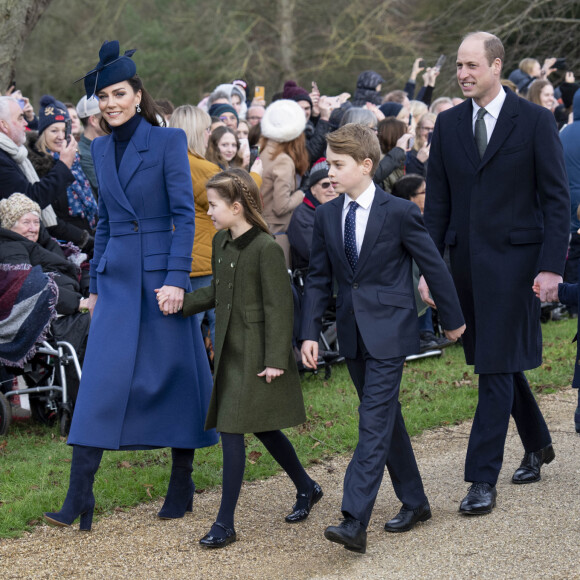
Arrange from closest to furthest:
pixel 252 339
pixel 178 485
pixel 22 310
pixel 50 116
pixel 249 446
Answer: pixel 252 339 < pixel 178 485 < pixel 249 446 < pixel 22 310 < pixel 50 116

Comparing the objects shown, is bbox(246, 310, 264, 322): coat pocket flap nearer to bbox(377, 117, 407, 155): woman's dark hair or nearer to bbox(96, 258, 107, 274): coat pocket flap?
bbox(96, 258, 107, 274): coat pocket flap

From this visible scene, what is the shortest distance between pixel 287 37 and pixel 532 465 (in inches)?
747

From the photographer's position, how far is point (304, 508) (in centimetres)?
471

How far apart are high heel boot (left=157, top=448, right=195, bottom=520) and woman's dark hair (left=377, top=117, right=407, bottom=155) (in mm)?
5060

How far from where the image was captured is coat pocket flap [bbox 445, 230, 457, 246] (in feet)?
16.0

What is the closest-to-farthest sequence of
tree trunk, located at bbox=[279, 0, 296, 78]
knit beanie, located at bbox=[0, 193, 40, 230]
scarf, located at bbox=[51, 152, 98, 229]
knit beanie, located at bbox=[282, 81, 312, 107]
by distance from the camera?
knit beanie, located at bbox=[0, 193, 40, 230] → scarf, located at bbox=[51, 152, 98, 229] → knit beanie, located at bbox=[282, 81, 312, 107] → tree trunk, located at bbox=[279, 0, 296, 78]

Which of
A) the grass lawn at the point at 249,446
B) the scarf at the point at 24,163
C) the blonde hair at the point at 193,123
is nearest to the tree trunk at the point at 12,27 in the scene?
the scarf at the point at 24,163

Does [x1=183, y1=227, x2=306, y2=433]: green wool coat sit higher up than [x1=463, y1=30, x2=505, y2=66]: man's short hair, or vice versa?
[x1=463, y1=30, x2=505, y2=66]: man's short hair

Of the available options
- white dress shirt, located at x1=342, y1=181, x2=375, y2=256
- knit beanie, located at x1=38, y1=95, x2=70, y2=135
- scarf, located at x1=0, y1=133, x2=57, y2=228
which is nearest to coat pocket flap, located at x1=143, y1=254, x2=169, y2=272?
white dress shirt, located at x1=342, y1=181, x2=375, y2=256

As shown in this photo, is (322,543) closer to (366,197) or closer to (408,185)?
(366,197)

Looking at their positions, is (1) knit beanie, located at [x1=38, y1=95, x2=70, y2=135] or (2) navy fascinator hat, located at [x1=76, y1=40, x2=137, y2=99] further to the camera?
(1) knit beanie, located at [x1=38, y1=95, x2=70, y2=135]

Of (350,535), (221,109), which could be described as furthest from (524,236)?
(221,109)

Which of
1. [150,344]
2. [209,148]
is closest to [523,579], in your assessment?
[150,344]

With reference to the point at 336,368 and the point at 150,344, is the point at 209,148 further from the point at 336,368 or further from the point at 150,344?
the point at 150,344
